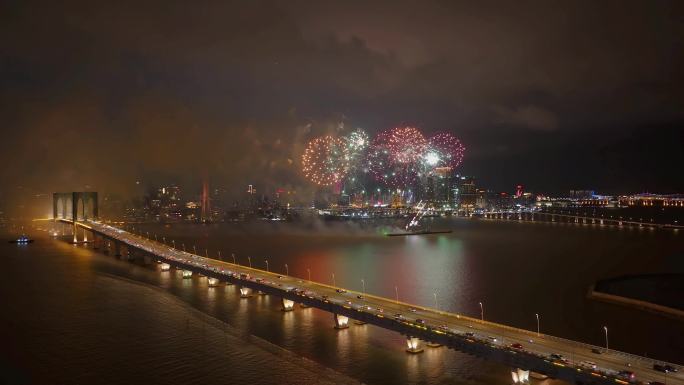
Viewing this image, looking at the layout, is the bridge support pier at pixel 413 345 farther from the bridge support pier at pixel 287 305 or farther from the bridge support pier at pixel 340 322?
the bridge support pier at pixel 287 305

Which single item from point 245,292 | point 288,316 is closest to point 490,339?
point 288,316

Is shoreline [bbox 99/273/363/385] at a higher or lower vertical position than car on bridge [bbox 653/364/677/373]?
lower

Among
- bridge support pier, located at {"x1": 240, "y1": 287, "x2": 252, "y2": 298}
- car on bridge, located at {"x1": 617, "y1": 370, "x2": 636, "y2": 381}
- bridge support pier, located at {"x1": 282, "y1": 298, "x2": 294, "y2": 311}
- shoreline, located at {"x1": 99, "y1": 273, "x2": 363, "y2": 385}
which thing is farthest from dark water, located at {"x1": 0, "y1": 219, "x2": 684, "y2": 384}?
car on bridge, located at {"x1": 617, "y1": 370, "x2": 636, "y2": 381}

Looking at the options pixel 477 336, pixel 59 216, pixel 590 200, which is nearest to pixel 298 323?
pixel 477 336

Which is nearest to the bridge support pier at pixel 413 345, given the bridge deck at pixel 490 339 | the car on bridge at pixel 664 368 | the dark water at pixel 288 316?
the dark water at pixel 288 316

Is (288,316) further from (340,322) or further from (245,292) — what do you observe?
(245,292)

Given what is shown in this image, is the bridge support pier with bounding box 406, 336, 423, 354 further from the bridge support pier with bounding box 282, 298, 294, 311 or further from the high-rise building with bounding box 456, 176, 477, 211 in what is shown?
the high-rise building with bounding box 456, 176, 477, 211
